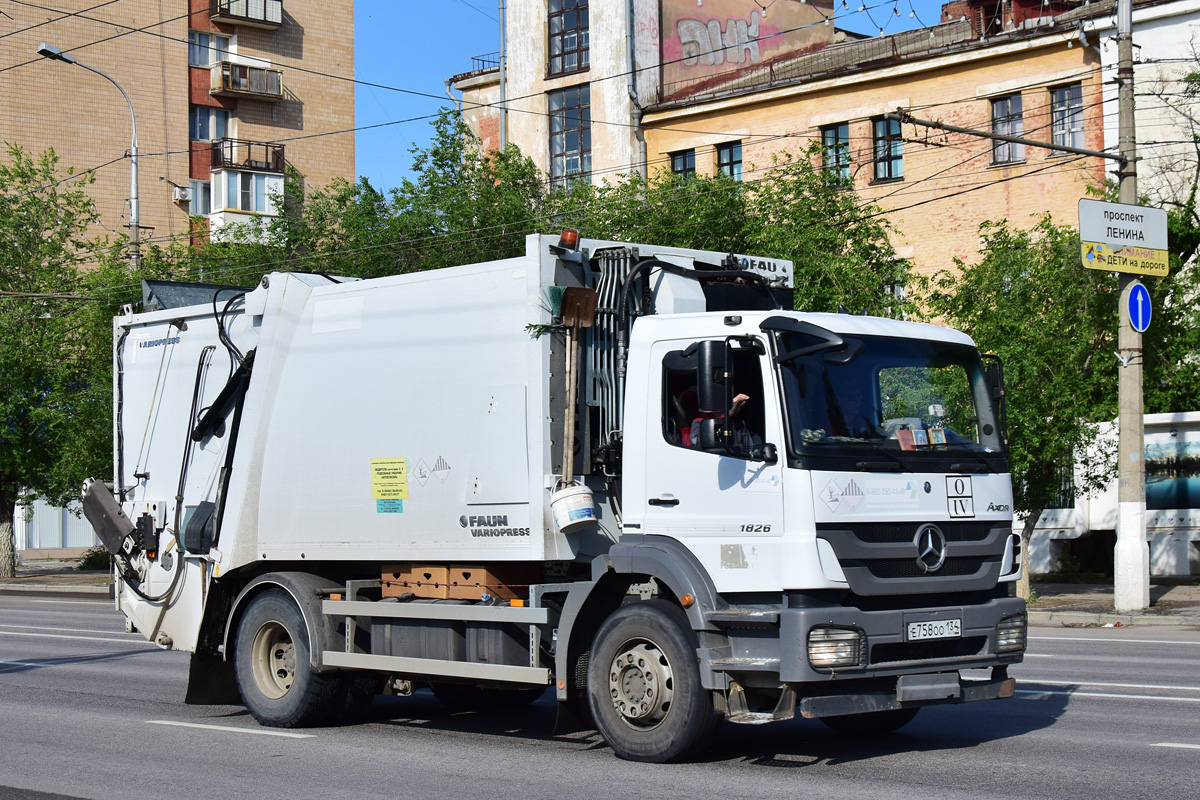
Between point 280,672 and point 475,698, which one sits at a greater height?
point 280,672

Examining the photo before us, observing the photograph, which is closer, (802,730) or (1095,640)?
(802,730)

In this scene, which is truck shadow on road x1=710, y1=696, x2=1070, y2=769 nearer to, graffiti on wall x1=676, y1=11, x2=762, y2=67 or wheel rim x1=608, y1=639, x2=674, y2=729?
wheel rim x1=608, y1=639, x2=674, y2=729

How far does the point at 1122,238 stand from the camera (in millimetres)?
19750

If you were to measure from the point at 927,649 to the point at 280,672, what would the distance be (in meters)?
5.11

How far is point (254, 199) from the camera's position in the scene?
53062 millimetres

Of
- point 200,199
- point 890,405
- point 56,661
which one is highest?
point 200,199

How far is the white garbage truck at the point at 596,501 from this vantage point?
8500mm

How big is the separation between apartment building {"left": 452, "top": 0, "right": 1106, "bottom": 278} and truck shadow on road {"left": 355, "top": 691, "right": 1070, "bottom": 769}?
58.8 ft

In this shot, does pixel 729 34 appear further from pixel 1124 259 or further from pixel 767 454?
pixel 767 454

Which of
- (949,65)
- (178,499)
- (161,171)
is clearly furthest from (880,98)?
(161,171)

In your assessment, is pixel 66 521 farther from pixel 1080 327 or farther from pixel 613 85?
pixel 1080 327

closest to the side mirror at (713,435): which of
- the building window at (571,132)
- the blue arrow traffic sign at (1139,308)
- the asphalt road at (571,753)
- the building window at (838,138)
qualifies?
the asphalt road at (571,753)

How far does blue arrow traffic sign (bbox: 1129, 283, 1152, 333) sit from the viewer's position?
2028 centimetres

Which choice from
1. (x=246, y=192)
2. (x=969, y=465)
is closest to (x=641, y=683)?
(x=969, y=465)
